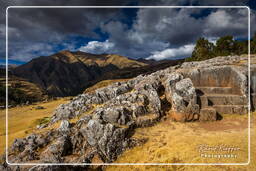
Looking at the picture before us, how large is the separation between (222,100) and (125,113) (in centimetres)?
1473

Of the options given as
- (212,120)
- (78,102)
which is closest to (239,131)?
(212,120)

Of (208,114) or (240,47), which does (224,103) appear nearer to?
(208,114)

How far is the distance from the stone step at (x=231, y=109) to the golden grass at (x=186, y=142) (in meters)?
0.93

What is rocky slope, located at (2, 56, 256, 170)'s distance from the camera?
1225cm

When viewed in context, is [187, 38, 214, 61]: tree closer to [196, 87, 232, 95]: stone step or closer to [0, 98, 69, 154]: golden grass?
[196, 87, 232, 95]: stone step

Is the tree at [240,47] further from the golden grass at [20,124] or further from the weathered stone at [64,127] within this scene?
the golden grass at [20,124]

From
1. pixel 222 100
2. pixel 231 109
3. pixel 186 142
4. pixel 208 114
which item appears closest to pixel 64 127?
pixel 186 142

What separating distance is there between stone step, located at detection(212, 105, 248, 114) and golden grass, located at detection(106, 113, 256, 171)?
0.93 m

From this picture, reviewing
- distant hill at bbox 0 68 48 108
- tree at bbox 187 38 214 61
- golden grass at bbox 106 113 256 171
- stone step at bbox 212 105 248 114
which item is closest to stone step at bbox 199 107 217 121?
golden grass at bbox 106 113 256 171

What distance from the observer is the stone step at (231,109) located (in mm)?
17672

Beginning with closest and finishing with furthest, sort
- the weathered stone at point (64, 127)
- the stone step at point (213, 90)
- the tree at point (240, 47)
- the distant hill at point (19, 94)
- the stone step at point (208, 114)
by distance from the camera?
the weathered stone at point (64, 127) → the stone step at point (208, 114) → the stone step at point (213, 90) → the tree at point (240, 47) → the distant hill at point (19, 94)

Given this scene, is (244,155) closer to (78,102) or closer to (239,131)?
(239,131)

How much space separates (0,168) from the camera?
32.4ft

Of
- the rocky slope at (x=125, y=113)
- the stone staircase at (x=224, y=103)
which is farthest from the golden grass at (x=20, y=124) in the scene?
the stone staircase at (x=224, y=103)
